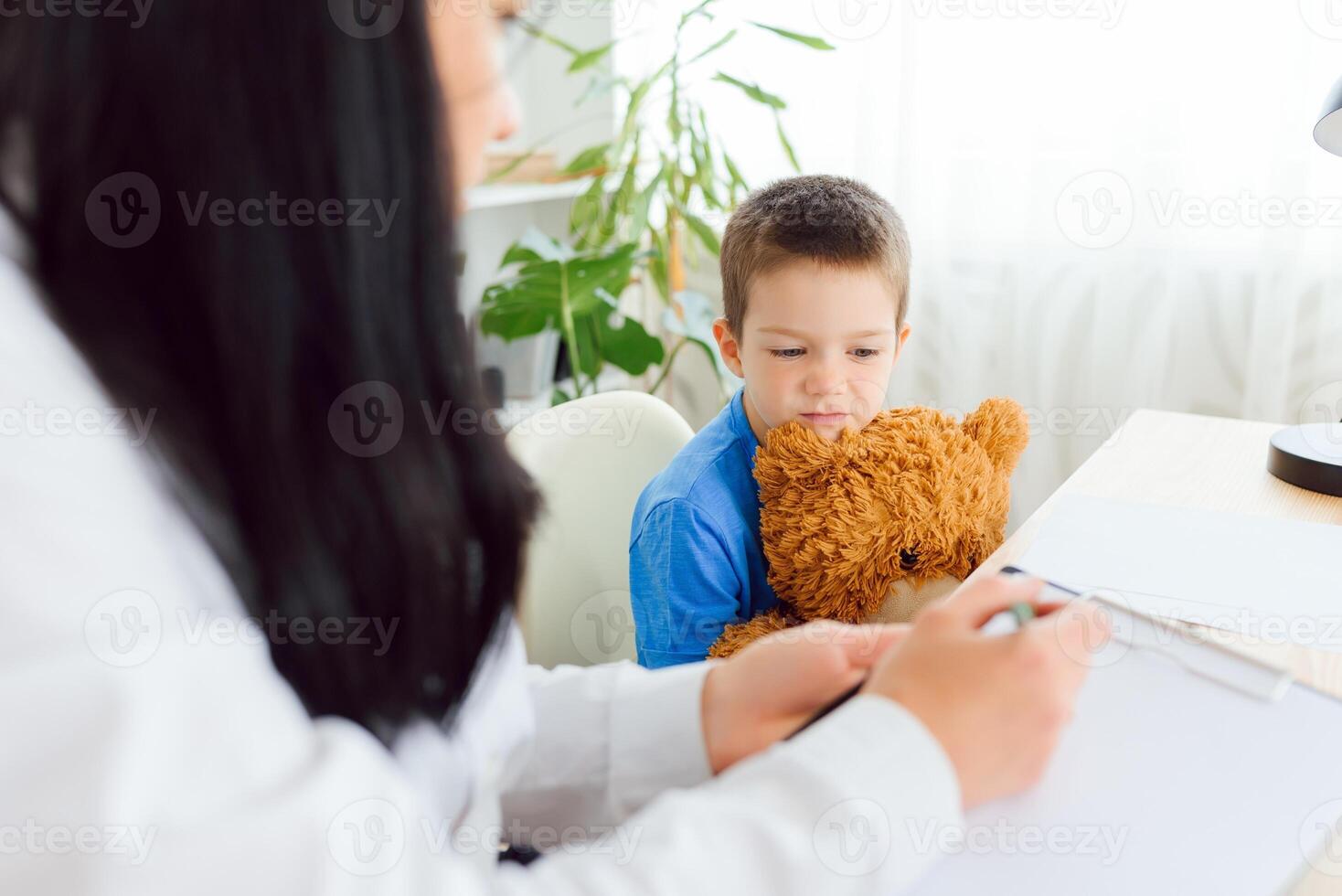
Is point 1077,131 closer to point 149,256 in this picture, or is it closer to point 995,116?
point 995,116

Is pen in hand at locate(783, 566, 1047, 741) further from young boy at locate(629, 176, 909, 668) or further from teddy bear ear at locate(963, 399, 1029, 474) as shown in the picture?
teddy bear ear at locate(963, 399, 1029, 474)

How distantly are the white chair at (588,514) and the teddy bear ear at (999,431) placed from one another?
1.04ft

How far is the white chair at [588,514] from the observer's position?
110 centimetres

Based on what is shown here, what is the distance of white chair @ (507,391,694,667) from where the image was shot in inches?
43.3

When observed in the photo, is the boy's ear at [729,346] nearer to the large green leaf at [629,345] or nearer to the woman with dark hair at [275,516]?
the woman with dark hair at [275,516]

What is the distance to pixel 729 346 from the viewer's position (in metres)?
1.15

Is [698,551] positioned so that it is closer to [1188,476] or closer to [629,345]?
[1188,476]

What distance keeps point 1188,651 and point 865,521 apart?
309 mm

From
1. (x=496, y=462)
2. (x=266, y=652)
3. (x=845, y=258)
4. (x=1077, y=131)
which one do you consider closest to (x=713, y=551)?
(x=845, y=258)

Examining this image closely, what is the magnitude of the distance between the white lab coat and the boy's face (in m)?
0.59

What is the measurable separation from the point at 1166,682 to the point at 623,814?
1.12 ft

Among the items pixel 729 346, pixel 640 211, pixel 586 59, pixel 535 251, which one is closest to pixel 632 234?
pixel 640 211

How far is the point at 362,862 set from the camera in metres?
0.34

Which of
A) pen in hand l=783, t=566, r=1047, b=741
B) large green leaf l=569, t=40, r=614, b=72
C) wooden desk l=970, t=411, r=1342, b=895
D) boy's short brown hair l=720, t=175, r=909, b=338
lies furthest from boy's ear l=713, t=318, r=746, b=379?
large green leaf l=569, t=40, r=614, b=72
